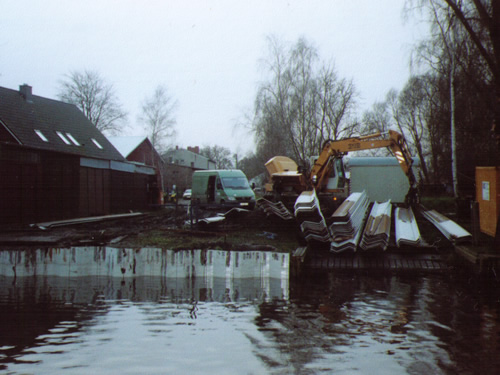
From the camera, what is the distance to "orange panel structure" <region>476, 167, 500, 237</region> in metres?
14.6

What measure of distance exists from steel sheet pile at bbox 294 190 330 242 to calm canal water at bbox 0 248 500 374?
1.78 metres

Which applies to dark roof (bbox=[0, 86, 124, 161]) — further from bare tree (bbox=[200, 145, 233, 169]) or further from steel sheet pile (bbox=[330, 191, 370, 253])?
bare tree (bbox=[200, 145, 233, 169])

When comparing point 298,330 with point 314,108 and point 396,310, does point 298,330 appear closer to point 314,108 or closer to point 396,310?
point 396,310

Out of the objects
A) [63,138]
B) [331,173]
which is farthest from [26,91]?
[331,173]

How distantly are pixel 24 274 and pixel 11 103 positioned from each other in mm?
15359

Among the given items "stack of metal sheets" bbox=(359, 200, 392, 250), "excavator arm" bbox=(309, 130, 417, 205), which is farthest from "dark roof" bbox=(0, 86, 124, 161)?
"stack of metal sheets" bbox=(359, 200, 392, 250)

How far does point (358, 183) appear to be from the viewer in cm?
2572

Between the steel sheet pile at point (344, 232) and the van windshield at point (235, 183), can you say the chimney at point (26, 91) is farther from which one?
the steel sheet pile at point (344, 232)

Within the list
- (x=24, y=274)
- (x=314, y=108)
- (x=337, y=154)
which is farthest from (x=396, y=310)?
(x=314, y=108)

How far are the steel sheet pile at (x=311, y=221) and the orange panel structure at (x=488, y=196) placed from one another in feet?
14.9

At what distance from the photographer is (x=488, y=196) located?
1502 cm

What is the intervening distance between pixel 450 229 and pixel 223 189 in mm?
14209

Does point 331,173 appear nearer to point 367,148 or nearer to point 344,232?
point 367,148

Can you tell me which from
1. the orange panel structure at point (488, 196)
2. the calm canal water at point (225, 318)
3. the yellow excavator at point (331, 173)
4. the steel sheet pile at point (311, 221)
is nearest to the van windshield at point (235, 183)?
the yellow excavator at point (331, 173)
